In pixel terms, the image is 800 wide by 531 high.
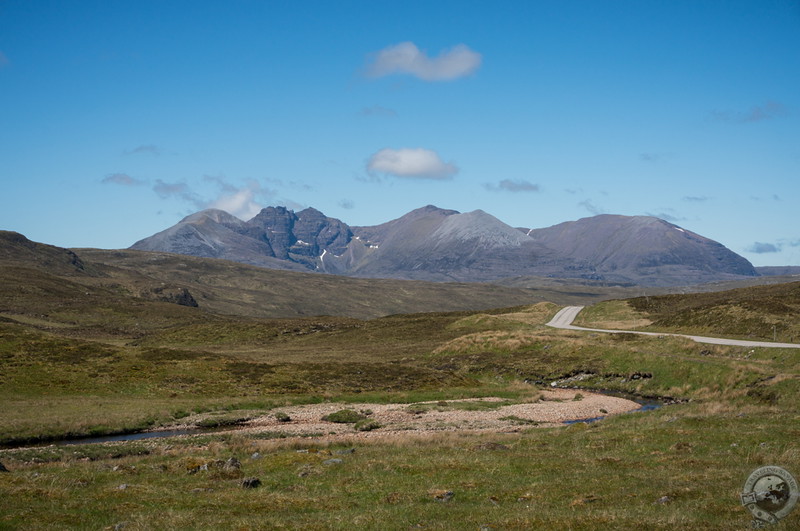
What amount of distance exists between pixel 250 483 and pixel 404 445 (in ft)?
37.1

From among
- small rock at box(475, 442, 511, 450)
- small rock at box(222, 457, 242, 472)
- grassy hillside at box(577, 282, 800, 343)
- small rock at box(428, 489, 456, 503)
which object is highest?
grassy hillside at box(577, 282, 800, 343)

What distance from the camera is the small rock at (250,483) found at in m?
24.0

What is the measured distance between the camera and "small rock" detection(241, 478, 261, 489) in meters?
24.0

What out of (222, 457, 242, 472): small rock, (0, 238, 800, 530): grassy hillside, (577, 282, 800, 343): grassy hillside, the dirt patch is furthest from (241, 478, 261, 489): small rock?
(577, 282, 800, 343): grassy hillside

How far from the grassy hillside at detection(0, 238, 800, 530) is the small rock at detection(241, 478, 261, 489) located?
1.24 ft

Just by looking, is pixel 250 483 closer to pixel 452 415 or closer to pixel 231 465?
pixel 231 465

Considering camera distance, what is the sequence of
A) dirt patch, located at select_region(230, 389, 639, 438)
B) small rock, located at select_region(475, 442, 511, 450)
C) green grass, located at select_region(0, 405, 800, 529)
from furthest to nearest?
dirt patch, located at select_region(230, 389, 639, 438)
small rock, located at select_region(475, 442, 511, 450)
green grass, located at select_region(0, 405, 800, 529)

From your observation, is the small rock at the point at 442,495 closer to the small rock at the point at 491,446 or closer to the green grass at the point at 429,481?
the green grass at the point at 429,481

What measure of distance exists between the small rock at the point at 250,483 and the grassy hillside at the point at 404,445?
1.24 ft

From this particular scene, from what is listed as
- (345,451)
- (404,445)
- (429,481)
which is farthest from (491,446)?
(429,481)

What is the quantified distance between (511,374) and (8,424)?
54350 mm

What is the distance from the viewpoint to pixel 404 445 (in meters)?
33.6

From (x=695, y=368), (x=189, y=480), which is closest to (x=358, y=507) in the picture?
(x=189, y=480)

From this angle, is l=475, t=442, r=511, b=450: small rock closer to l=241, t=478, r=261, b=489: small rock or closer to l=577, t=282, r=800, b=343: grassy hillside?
l=241, t=478, r=261, b=489: small rock
